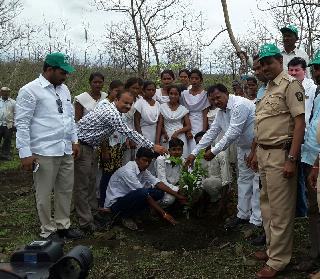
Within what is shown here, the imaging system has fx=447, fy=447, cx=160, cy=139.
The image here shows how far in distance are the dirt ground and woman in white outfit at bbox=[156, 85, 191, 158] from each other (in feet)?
3.53

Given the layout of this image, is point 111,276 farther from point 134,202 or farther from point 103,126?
point 103,126

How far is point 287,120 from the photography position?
3682 mm

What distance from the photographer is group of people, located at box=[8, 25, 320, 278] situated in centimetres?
373

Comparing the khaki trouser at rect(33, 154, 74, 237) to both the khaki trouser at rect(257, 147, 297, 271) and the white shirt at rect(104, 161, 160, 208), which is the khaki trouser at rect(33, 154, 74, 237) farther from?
the khaki trouser at rect(257, 147, 297, 271)

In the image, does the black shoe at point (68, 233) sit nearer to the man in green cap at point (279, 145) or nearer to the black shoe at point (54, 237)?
the black shoe at point (54, 237)

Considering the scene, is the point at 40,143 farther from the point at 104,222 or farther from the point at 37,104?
the point at 104,222

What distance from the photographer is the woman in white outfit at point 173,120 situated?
6.09 metres

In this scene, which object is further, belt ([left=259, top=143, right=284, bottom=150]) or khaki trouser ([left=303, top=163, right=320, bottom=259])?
khaki trouser ([left=303, top=163, right=320, bottom=259])

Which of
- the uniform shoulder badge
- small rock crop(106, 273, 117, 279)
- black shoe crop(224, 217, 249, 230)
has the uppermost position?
the uniform shoulder badge

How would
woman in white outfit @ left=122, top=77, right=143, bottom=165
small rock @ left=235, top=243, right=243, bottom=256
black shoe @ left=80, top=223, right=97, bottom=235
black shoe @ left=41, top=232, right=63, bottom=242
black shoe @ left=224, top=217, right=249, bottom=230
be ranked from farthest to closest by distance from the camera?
woman in white outfit @ left=122, top=77, right=143, bottom=165, black shoe @ left=80, top=223, right=97, bottom=235, black shoe @ left=224, top=217, right=249, bottom=230, black shoe @ left=41, top=232, right=63, bottom=242, small rock @ left=235, top=243, right=243, bottom=256

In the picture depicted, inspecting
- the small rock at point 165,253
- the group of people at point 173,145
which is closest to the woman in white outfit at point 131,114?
the group of people at point 173,145

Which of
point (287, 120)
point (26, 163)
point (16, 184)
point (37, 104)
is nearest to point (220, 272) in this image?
point (287, 120)

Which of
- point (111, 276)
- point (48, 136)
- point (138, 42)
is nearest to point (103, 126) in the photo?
point (48, 136)

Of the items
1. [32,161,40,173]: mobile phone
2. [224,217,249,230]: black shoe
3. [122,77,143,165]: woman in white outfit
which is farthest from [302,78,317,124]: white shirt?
[32,161,40,173]: mobile phone
